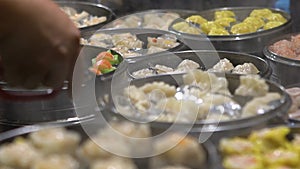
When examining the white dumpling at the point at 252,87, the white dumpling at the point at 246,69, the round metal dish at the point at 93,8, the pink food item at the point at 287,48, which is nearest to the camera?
the white dumpling at the point at 252,87

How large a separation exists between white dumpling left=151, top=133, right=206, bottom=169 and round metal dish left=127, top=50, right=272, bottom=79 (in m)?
1.03

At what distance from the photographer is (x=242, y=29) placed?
355cm

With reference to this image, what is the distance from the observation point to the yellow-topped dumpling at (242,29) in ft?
11.6

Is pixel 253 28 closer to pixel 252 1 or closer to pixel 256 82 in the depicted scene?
pixel 252 1

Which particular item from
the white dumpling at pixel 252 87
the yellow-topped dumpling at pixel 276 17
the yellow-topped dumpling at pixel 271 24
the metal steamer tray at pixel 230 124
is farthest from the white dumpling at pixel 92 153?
the yellow-topped dumpling at pixel 276 17

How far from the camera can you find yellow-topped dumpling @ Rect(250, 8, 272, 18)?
3.92 metres

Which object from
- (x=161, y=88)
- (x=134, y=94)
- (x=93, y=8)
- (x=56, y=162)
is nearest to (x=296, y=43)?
(x=161, y=88)

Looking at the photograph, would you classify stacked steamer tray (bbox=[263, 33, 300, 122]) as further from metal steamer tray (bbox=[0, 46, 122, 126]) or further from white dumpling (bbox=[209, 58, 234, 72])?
metal steamer tray (bbox=[0, 46, 122, 126])

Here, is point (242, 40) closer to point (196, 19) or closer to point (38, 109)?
point (196, 19)

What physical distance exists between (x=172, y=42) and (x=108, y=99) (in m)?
1.37

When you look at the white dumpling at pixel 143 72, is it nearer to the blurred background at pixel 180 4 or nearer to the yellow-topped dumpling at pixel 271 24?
the yellow-topped dumpling at pixel 271 24

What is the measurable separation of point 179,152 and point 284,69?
1218 millimetres

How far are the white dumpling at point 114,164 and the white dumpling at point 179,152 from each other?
3.2 inches

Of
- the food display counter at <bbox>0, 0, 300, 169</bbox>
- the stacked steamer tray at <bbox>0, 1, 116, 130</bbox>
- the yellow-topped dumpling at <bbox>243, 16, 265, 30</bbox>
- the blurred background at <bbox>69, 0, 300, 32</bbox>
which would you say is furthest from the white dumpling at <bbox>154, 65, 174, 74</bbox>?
the blurred background at <bbox>69, 0, 300, 32</bbox>
